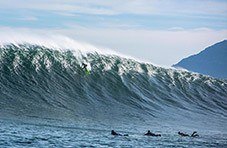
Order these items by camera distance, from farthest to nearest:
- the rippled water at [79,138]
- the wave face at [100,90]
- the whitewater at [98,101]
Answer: the wave face at [100,90] → the whitewater at [98,101] → the rippled water at [79,138]

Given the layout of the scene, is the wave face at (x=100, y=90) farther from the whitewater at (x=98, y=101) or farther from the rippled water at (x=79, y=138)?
the rippled water at (x=79, y=138)

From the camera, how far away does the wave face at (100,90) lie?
3172 centimetres

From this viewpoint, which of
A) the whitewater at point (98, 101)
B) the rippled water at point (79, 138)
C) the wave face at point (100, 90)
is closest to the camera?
the rippled water at point (79, 138)

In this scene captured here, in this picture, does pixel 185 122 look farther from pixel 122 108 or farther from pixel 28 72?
pixel 28 72

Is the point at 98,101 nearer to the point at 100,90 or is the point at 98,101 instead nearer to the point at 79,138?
the point at 100,90

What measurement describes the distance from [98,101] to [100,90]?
8.72 ft

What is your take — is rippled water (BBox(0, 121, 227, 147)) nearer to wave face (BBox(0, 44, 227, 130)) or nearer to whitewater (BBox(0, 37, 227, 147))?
whitewater (BBox(0, 37, 227, 147))

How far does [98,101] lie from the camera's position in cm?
3512

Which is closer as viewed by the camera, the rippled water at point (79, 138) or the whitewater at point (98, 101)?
the rippled water at point (79, 138)

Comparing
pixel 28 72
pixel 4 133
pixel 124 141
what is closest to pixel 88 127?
pixel 124 141

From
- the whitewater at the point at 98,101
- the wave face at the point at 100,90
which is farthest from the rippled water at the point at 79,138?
the wave face at the point at 100,90

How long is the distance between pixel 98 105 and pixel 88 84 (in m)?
4.55

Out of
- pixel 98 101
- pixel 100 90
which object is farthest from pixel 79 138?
pixel 100 90

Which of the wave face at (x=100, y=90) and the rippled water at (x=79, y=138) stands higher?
the wave face at (x=100, y=90)
